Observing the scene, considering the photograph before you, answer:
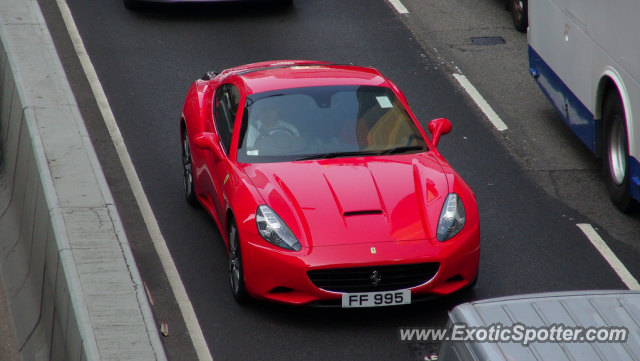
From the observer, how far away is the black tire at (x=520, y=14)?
13031mm

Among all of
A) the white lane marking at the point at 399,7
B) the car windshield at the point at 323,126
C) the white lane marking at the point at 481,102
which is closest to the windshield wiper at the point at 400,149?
the car windshield at the point at 323,126

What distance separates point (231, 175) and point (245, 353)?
1.50m

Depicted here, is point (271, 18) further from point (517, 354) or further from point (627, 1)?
point (517, 354)

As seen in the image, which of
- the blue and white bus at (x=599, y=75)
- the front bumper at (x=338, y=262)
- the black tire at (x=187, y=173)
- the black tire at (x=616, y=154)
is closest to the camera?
the front bumper at (x=338, y=262)

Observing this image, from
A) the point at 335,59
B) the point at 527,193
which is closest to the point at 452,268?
the point at 527,193

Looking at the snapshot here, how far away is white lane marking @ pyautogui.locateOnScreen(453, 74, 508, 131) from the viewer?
1051cm

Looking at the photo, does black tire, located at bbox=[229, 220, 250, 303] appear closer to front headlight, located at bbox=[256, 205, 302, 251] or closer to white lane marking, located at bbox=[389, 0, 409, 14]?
front headlight, located at bbox=[256, 205, 302, 251]

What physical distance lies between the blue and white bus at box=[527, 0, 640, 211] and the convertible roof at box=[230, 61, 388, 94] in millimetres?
2176

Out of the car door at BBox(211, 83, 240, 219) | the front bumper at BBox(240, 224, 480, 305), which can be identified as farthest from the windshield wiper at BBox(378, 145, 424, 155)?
the car door at BBox(211, 83, 240, 219)

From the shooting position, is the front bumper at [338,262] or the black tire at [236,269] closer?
the front bumper at [338,262]

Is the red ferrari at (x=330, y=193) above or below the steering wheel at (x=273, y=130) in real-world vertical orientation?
below

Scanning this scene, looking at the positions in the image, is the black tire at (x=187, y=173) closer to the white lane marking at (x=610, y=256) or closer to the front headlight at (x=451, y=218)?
the front headlight at (x=451, y=218)

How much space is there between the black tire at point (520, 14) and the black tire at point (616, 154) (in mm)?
4600

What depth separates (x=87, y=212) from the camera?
6.64m
